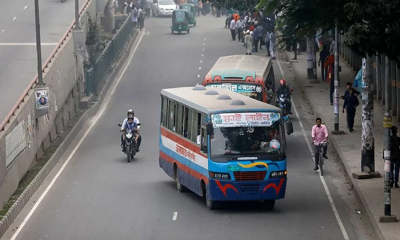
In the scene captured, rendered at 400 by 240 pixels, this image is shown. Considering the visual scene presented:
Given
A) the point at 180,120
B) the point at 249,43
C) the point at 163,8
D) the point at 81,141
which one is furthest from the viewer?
the point at 163,8

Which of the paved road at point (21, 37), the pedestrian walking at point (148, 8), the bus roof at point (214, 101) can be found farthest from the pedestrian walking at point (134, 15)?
the bus roof at point (214, 101)

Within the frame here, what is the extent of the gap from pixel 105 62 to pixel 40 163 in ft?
57.8

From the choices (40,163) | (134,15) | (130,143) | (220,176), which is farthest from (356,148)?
(134,15)

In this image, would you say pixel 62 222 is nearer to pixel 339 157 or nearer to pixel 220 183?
pixel 220 183

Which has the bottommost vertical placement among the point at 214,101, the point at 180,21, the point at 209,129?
the point at 209,129

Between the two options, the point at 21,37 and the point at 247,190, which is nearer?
the point at 247,190

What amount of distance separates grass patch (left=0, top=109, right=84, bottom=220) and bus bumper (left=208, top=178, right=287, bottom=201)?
5.06m

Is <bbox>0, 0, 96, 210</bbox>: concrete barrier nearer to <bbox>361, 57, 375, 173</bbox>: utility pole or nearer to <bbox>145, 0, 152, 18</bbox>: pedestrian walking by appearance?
<bbox>361, 57, 375, 173</bbox>: utility pole

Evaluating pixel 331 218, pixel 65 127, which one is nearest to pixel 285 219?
pixel 331 218

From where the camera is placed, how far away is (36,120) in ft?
104

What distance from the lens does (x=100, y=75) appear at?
4644 centimetres

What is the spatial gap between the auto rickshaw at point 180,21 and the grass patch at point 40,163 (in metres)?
26.5

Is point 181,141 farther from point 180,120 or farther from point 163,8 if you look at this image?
point 163,8

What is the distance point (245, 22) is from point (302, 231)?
141ft
